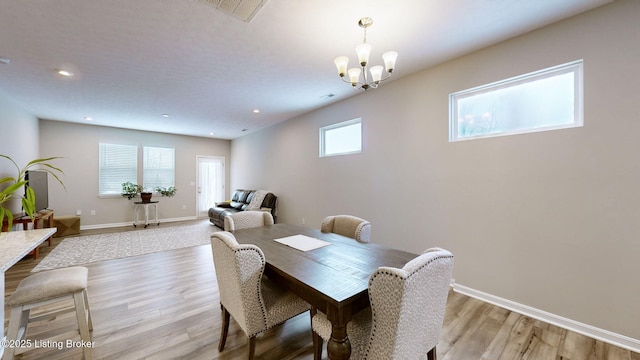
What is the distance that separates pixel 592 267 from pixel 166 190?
8276 mm

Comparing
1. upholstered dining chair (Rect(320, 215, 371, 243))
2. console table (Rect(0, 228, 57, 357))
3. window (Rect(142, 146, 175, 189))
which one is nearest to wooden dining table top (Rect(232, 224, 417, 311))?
upholstered dining chair (Rect(320, 215, 371, 243))

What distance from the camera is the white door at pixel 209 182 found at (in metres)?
7.57

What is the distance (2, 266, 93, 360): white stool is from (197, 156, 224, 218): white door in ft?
19.8

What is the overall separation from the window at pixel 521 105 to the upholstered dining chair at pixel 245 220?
241cm

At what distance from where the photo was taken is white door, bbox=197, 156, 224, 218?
7.57 m

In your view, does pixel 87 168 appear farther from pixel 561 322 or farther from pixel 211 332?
pixel 561 322

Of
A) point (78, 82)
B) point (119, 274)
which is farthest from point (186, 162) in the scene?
point (119, 274)

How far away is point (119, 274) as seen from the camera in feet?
10.2

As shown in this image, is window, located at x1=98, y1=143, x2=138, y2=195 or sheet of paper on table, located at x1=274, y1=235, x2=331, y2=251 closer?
sheet of paper on table, located at x1=274, y1=235, x2=331, y2=251

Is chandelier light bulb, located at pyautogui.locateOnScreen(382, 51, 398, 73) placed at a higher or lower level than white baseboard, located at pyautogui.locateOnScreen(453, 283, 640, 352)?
higher

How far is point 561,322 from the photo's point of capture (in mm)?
2059

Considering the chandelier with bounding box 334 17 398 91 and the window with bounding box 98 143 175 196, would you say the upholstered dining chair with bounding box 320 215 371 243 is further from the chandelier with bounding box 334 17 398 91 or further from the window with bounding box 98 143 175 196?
the window with bounding box 98 143 175 196

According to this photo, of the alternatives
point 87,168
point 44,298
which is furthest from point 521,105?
point 87,168

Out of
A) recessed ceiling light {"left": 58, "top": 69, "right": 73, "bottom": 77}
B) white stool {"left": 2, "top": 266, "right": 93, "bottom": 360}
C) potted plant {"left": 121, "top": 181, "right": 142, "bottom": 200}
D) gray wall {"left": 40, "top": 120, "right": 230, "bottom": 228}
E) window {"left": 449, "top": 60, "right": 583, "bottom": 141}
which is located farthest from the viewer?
potted plant {"left": 121, "top": 181, "right": 142, "bottom": 200}
